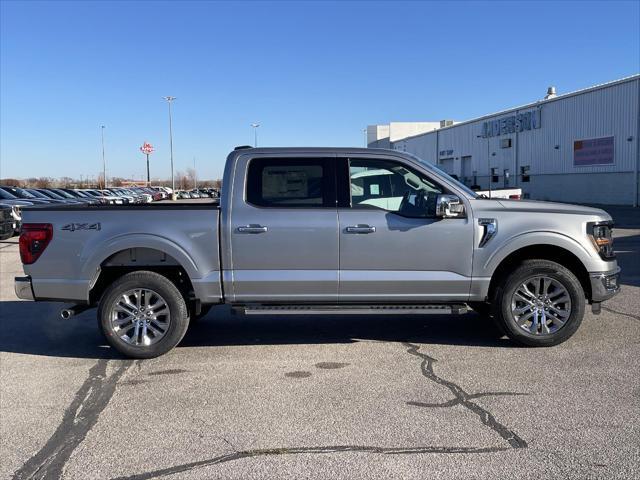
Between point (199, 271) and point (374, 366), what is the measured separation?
1.97 meters

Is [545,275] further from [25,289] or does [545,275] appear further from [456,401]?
[25,289]

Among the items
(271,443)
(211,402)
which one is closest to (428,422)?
(271,443)

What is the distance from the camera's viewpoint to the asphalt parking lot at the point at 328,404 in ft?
11.8

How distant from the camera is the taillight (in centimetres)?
572

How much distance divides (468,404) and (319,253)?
6.82ft

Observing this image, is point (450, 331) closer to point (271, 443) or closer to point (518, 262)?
point (518, 262)

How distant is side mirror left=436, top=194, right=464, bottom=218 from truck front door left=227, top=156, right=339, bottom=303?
1.03 meters

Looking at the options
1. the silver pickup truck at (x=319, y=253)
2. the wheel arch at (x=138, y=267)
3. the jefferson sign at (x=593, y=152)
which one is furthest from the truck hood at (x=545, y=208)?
the jefferson sign at (x=593, y=152)

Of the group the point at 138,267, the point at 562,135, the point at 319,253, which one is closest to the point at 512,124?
the point at 562,135

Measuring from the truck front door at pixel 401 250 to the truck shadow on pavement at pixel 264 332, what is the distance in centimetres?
81

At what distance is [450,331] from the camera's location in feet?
22.2

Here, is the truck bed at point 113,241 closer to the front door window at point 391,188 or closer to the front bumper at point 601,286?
the front door window at point 391,188

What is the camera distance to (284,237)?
572cm

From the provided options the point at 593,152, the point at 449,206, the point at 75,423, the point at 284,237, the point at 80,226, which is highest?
the point at 593,152
